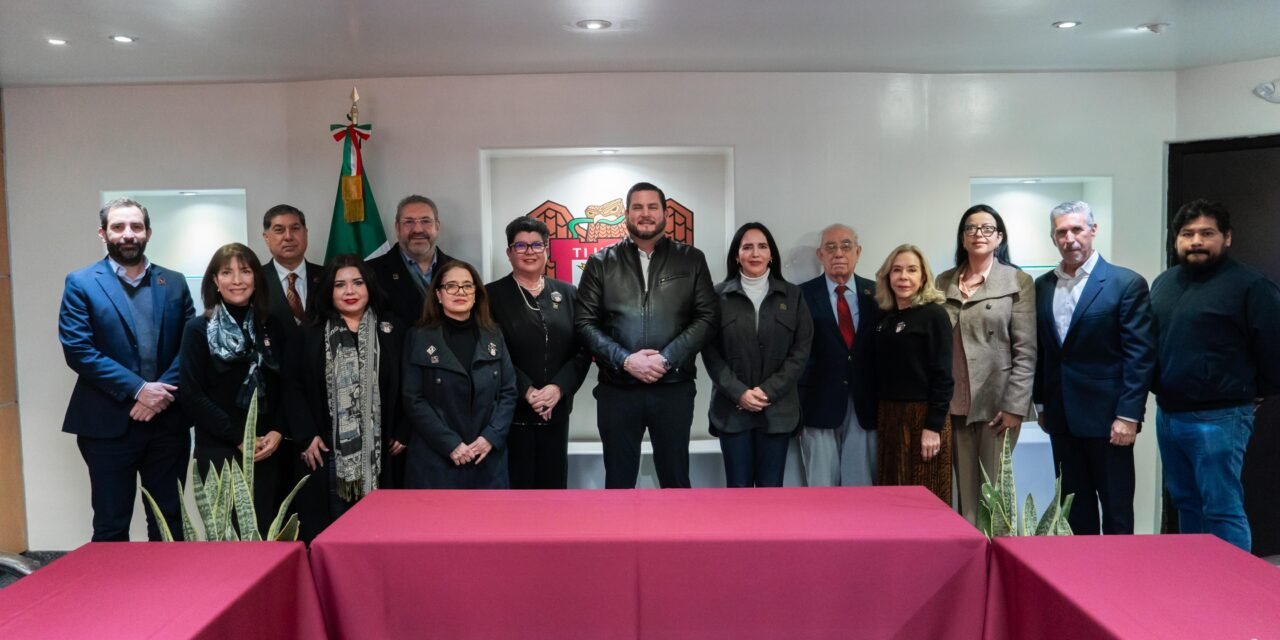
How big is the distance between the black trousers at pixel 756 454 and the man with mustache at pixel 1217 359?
1.74 m

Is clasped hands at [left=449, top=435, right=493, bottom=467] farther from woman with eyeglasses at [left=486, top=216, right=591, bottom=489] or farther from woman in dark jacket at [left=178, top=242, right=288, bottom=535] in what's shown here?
woman in dark jacket at [left=178, top=242, right=288, bottom=535]

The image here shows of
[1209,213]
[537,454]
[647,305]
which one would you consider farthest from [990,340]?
[537,454]

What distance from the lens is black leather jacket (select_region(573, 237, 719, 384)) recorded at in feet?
13.6

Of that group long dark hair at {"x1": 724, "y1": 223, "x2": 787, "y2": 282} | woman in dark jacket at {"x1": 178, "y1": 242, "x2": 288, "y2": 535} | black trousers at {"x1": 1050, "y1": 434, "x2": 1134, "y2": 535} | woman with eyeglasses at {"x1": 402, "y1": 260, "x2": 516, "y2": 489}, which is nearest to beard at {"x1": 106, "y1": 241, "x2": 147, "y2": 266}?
woman in dark jacket at {"x1": 178, "y1": 242, "x2": 288, "y2": 535}

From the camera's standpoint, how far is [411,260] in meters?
4.83

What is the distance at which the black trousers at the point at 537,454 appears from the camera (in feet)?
13.5

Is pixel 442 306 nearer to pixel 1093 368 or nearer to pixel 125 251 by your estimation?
pixel 125 251

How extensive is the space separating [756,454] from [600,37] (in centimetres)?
221

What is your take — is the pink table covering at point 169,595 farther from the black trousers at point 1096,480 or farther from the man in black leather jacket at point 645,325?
the black trousers at point 1096,480

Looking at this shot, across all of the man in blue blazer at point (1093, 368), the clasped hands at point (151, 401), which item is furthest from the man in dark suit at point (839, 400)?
the clasped hands at point (151, 401)

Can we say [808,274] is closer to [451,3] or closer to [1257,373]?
[1257,373]

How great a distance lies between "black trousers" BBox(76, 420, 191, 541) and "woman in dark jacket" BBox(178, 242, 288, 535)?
1.40 ft

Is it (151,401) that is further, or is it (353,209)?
(353,209)

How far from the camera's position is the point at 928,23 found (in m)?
4.17
